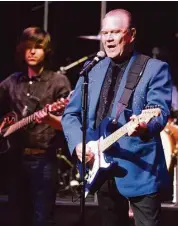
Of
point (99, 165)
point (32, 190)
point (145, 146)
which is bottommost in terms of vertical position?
point (32, 190)

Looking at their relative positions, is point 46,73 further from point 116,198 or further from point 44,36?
point 116,198

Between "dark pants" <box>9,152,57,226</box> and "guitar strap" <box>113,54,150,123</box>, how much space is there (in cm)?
112

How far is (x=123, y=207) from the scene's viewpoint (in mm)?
3207

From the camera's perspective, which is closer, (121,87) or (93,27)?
(121,87)

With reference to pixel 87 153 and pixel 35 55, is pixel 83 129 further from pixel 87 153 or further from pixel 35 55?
pixel 35 55

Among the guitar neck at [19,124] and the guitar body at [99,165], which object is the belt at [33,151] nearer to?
the guitar neck at [19,124]

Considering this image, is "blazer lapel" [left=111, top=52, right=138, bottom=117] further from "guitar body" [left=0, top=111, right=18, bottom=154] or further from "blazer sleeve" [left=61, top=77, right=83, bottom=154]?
"guitar body" [left=0, top=111, right=18, bottom=154]

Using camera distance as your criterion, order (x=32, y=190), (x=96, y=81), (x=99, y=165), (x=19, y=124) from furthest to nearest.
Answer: (x=19, y=124) < (x=32, y=190) < (x=96, y=81) < (x=99, y=165)

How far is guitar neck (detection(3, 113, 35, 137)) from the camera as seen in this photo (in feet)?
13.8

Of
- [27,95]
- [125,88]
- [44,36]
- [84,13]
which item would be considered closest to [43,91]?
[27,95]

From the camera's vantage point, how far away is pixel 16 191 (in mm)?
4027

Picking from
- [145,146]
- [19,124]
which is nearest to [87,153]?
[145,146]

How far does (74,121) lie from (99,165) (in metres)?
0.42

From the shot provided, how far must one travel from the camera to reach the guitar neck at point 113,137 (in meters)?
3.03
